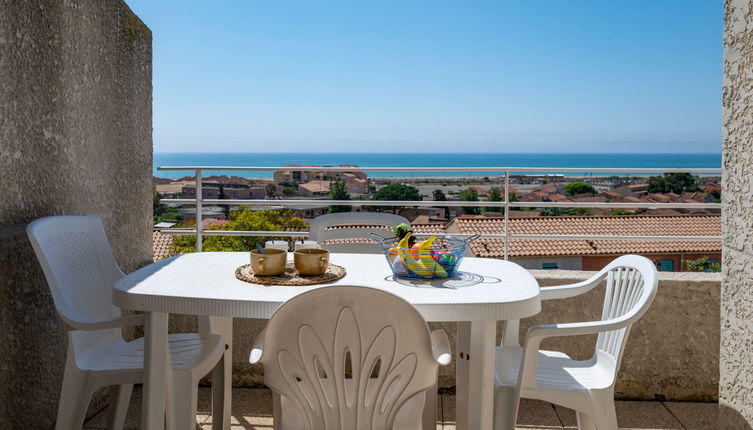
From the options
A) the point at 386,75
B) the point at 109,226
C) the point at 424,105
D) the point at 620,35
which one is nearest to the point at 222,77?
the point at 386,75

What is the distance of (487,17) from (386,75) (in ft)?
43.0

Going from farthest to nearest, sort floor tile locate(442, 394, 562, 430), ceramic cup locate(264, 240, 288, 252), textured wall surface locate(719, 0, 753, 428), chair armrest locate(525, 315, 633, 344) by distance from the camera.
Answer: floor tile locate(442, 394, 562, 430)
ceramic cup locate(264, 240, 288, 252)
chair armrest locate(525, 315, 633, 344)
textured wall surface locate(719, 0, 753, 428)

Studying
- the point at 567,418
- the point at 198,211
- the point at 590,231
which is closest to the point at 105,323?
the point at 198,211

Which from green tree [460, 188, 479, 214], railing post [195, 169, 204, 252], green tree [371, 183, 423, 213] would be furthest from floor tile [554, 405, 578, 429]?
green tree [371, 183, 423, 213]

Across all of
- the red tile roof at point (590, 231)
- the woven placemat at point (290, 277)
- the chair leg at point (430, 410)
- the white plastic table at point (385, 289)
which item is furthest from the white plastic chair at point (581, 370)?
the red tile roof at point (590, 231)

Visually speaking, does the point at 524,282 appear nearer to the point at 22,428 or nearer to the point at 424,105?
the point at 22,428

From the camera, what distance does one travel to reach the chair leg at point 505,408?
1878 millimetres

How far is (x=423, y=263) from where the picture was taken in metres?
1.96

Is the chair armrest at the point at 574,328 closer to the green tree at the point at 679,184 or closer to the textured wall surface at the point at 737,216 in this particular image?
the textured wall surface at the point at 737,216

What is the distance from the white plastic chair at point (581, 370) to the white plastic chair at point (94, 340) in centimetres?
100

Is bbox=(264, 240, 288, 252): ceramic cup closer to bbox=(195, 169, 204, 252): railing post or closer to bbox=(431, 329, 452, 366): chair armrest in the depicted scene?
bbox=(431, 329, 452, 366): chair armrest

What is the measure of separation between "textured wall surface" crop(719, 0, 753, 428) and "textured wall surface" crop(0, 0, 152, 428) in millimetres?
2302

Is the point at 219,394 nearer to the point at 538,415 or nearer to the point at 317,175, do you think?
the point at 538,415

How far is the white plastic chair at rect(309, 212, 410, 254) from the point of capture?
114 inches
